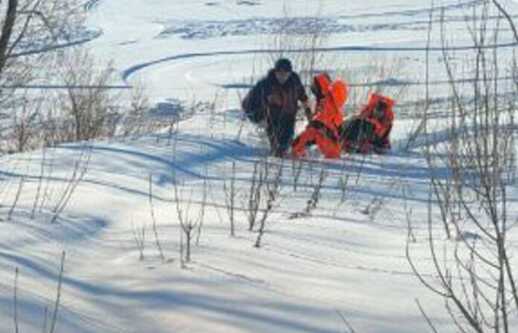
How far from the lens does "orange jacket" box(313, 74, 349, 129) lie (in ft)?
35.8

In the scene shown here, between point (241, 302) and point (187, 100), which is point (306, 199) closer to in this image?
point (241, 302)

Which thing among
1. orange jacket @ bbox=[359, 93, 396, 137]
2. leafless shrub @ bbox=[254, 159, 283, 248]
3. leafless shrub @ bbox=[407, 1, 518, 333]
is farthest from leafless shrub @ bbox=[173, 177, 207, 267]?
orange jacket @ bbox=[359, 93, 396, 137]

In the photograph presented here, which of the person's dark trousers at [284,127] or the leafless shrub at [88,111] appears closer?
the person's dark trousers at [284,127]

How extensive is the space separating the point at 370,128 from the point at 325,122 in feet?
2.39

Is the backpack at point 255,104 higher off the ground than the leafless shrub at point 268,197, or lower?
higher

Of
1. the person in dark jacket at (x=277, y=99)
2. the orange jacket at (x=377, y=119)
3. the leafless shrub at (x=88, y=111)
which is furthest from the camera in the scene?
the leafless shrub at (x=88, y=111)

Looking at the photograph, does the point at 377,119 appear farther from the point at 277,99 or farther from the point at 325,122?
the point at 277,99

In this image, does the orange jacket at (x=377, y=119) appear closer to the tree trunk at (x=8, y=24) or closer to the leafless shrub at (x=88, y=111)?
the leafless shrub at (x=88, y=111)

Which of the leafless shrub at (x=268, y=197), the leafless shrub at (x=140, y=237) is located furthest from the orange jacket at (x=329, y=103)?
the leafless shrub at (x=140, y=237)

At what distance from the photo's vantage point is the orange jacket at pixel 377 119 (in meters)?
11.2

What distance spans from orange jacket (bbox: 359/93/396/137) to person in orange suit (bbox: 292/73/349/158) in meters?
0.29

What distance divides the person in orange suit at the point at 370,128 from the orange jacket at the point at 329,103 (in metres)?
0.14

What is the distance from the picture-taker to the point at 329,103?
35.9 ft

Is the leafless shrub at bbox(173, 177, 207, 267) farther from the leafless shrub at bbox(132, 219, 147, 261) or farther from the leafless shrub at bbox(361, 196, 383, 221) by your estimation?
the leafless shrub at bbox(361, 196, 383, 221)
